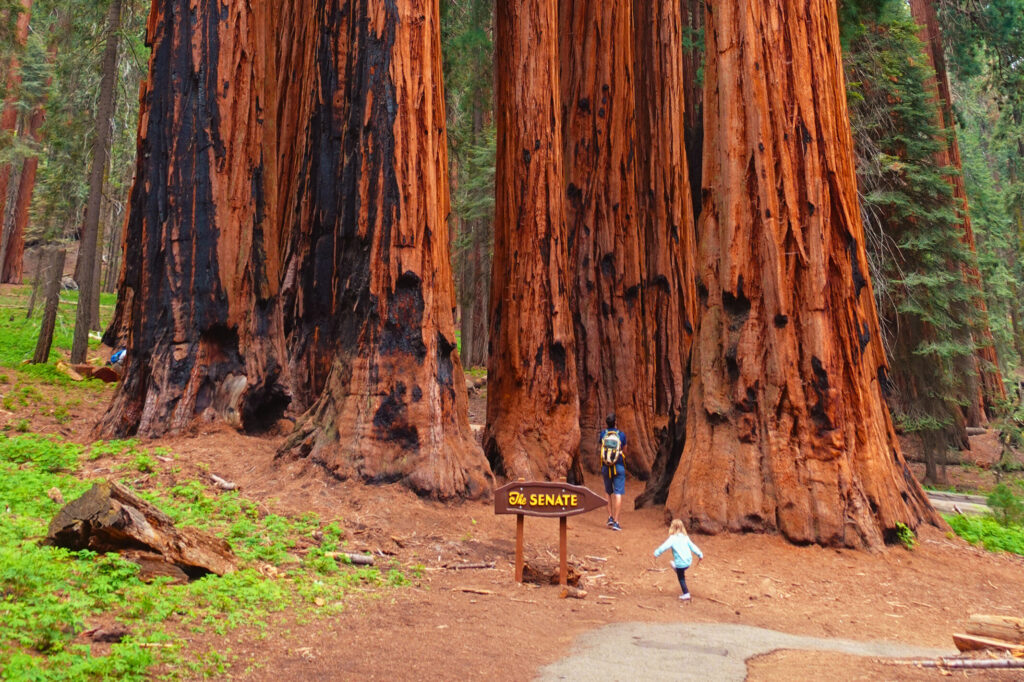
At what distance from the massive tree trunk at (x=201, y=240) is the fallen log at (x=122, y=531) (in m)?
4.68

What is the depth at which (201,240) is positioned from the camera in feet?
32.5

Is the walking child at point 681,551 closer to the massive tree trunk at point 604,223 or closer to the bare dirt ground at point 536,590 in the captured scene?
the bare dirt ground at point 536,590

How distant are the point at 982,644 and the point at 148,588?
5.03 metres

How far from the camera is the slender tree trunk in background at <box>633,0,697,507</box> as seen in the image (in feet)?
41.9

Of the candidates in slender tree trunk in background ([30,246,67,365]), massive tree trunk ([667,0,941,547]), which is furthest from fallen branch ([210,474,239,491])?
slender tree trunk in background ([30,246,67,365])

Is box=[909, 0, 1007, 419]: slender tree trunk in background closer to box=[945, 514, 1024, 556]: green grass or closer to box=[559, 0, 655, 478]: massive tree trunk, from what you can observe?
box=[559, 0, 655, 478]: massive tree trunk

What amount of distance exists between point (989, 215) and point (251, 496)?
31.2 metres

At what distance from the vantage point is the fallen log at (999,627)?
4.27 metres

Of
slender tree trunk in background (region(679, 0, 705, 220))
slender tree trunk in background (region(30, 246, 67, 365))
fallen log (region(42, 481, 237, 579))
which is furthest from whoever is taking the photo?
slender tree trunk in background (region(30, 246, 67, 365))

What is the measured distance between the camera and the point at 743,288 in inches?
334

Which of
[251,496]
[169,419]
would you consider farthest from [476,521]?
[169,419]

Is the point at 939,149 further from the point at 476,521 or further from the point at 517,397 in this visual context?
the point at 476,521

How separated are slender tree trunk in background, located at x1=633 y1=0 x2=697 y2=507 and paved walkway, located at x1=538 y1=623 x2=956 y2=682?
23.8ft

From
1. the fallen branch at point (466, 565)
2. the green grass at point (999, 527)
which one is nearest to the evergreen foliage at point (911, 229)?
the green grass at point (999, 527)
